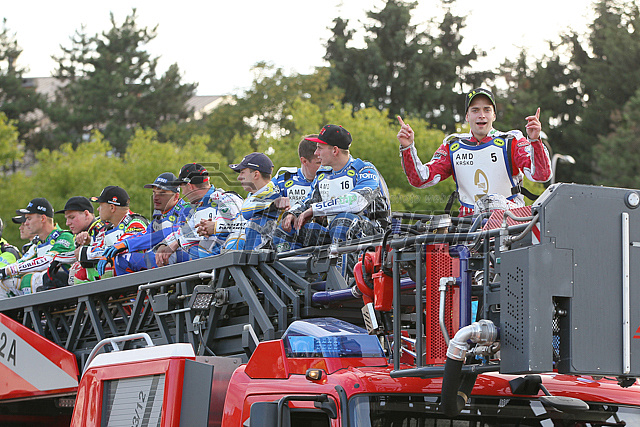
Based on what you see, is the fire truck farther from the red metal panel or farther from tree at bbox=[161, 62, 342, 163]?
tree at bbox=[161, 62, 342, 163]

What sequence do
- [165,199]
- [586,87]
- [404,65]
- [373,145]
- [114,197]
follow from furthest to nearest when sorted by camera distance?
[404,65], [586,87], [373,145], [114,197], [165,199]

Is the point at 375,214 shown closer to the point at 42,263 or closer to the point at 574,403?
the point at 574,403

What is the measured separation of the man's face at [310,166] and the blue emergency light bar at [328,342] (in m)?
3.23

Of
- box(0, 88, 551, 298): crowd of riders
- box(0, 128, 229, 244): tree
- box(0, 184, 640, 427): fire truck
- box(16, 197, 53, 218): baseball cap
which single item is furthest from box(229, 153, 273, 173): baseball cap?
box(0, 128, 229, 244): tree

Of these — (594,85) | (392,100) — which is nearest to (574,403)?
(594,85)

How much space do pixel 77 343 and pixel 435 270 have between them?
406 cm

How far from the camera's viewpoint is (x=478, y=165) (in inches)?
242

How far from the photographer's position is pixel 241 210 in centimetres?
711

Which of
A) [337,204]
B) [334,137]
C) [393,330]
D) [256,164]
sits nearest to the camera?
[393,330]

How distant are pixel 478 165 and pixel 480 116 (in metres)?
0.36

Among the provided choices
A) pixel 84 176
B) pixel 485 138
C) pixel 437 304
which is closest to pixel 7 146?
pixel 84 176

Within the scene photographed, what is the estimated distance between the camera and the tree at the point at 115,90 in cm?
4575

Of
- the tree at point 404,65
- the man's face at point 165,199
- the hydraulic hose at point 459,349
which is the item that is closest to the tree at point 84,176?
the tree at point 404,65

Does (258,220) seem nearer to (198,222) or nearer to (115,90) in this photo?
(198,222)
